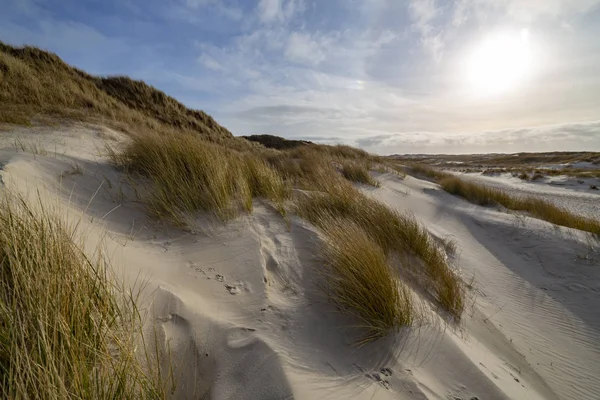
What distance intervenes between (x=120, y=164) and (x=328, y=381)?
384 centimetres

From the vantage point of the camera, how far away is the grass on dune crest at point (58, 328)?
0.78 meters

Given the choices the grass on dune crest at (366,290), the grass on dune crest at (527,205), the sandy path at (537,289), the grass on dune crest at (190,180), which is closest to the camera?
the grass on dune crest at (366,290)

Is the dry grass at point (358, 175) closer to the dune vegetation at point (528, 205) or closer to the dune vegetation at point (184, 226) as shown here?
the dune vegetation at point (184, 226)

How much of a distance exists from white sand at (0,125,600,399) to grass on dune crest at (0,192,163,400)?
0.83ft

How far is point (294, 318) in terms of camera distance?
1604 millimetres

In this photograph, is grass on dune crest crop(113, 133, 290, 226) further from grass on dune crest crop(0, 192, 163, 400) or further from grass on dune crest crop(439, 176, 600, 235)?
grass on dune crest crop(439, 176, 600, 235)

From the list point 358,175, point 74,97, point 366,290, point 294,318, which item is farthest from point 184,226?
point 74,97

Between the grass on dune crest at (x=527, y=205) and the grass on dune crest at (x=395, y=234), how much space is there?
13.9ft

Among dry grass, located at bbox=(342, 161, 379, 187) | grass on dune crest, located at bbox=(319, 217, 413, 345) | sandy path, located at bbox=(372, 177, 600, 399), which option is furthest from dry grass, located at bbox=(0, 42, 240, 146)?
sandy path, located at bbox=(372, 177, 600, 399)

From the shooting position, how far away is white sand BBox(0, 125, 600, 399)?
1241mm

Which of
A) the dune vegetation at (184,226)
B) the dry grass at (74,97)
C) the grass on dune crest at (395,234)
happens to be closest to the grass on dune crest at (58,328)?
the dune vegetation at (184,226)

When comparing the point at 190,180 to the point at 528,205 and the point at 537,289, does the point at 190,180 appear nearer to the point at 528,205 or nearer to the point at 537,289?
the point at 537,289

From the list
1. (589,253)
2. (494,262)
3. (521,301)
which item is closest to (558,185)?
(589,253)

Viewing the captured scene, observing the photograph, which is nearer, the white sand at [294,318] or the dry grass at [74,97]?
the white sand at [294,318]
